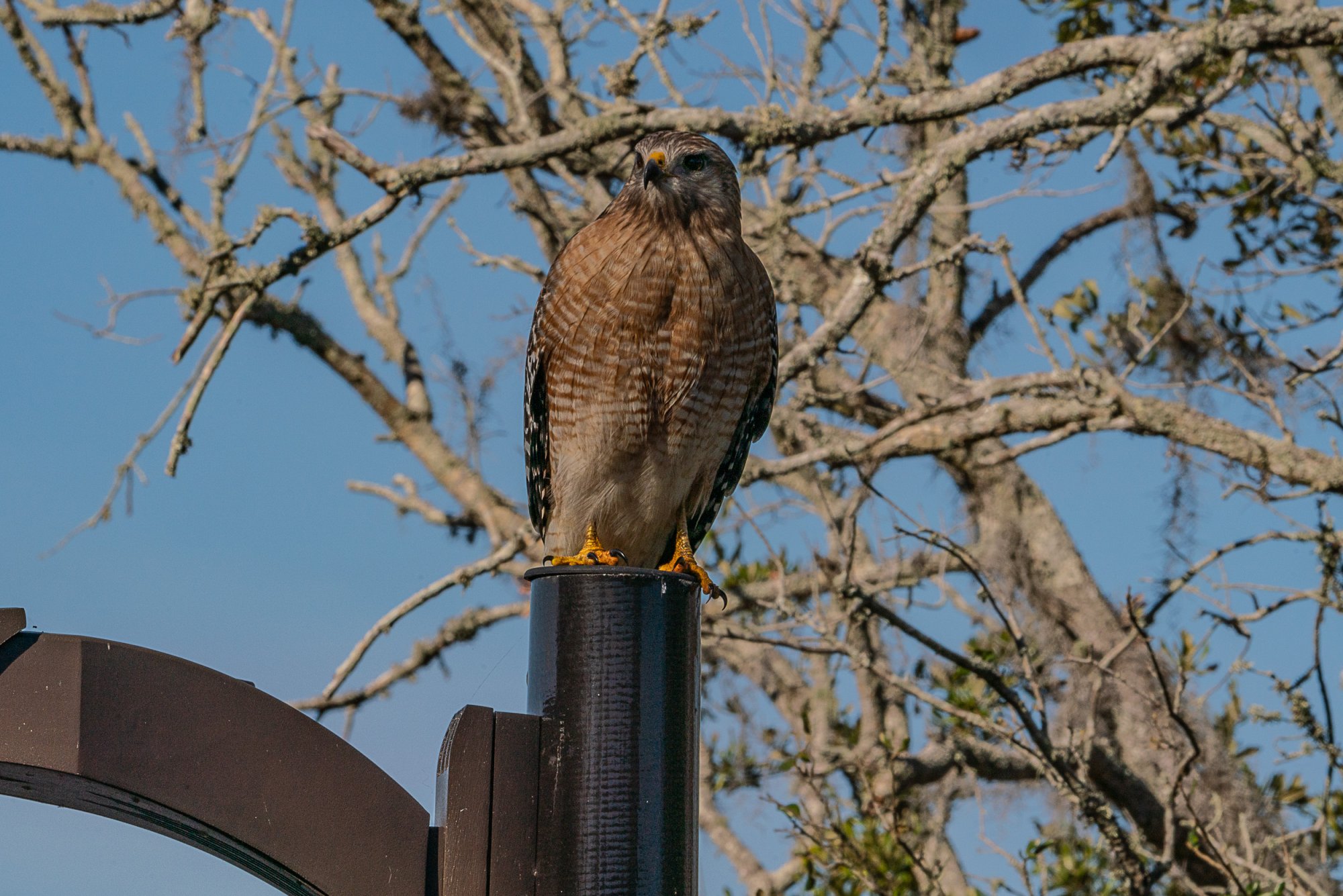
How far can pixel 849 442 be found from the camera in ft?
17.6

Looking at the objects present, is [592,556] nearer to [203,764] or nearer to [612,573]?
[612,573]

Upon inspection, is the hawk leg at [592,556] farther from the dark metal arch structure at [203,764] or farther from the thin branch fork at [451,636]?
the thin branch fork at [451,636]

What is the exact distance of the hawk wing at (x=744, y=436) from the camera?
3982 millimetres

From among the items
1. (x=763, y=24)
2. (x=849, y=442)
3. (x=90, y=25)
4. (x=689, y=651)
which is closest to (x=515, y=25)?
(x=763, y=24)

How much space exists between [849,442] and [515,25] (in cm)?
347

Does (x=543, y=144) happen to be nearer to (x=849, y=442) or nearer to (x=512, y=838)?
(x=849, y=442)

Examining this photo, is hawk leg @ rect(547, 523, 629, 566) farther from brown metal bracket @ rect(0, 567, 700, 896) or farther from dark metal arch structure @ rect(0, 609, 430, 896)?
dark metal arch structure @ rect(0, 609, 430, 896)

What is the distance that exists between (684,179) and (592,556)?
118 cm

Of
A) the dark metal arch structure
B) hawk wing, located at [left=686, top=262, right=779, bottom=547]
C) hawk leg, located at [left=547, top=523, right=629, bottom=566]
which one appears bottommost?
the dark metal arch structure

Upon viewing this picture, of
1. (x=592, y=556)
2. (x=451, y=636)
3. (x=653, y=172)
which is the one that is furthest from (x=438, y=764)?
(x=451, y=636)

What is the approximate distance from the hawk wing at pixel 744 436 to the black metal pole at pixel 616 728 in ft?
7.02

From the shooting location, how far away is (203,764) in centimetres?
148

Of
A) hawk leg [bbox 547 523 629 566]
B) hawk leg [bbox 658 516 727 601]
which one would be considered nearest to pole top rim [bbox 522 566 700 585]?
hawk leg [bbox 547 523 629 566]

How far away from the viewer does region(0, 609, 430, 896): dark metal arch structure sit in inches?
56.6
